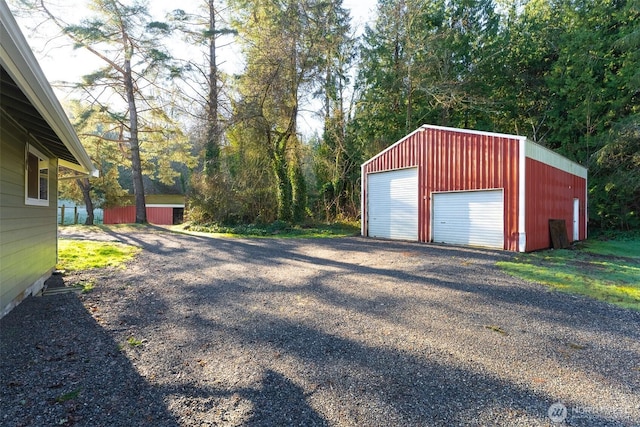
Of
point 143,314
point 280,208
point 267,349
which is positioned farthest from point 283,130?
point 267,349

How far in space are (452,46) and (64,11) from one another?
19.6 meters

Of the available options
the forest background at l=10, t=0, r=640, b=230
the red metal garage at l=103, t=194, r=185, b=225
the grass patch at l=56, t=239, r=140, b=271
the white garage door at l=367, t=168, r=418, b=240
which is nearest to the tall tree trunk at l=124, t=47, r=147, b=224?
the forest background at l=10, t=0, r=640, b=230

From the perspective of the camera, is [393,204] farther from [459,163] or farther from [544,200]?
[544,200]

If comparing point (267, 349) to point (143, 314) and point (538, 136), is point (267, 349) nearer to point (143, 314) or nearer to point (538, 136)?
point (143, 314)

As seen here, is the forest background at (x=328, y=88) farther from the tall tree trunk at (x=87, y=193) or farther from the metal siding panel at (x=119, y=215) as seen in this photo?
the metal siding panel at (x=119, y=215)

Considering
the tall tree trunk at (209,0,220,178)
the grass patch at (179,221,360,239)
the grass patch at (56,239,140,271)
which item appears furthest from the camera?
the tall tree trunk at (209,0,220,178)

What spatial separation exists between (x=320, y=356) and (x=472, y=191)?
9580 mm

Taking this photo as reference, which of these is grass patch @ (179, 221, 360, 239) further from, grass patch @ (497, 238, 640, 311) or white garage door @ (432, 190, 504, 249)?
grass patch @ (497, 238, 640, 311)

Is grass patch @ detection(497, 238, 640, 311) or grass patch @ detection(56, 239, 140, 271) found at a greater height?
grass patch @ detection(56, 239, 140, 271)

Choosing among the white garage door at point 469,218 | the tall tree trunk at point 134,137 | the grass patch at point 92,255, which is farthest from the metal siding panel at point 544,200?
the tall tree trunk at point 134,137

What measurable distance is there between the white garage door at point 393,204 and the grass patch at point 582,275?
4.45 m

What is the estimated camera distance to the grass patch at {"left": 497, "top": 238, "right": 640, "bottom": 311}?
5.02m

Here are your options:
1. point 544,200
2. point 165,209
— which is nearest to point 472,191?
point 544,200

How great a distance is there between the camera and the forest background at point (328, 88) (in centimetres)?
1576
